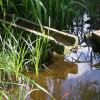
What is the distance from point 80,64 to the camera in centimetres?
383

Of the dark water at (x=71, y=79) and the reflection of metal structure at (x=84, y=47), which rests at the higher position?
the reflection of metal structure at (x=84, y=47)

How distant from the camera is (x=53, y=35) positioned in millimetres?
4344

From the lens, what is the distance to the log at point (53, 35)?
397cm

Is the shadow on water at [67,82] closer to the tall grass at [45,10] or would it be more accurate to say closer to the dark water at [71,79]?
the dark water at [71,79]

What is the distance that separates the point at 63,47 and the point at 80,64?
0.31m

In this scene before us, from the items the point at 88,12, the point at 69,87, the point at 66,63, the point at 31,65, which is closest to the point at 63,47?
the point at 66,63

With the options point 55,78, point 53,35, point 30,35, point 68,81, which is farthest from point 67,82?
point 53,35

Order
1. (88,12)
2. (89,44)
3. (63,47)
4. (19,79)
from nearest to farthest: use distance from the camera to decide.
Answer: (19,79)
(63,47)
(89,44)
(88,12)

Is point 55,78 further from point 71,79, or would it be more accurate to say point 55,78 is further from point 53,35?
point 53,35

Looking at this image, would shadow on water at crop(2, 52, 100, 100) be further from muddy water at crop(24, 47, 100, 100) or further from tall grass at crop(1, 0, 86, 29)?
tall grass at crop(1, 0, 86, 29)

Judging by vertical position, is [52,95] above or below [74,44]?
below

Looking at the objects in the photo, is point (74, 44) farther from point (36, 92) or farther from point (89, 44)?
point (36, 92)

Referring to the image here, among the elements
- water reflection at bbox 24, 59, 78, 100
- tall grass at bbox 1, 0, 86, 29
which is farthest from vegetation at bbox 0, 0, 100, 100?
water reflection at bbox 24, 59, 78, 100

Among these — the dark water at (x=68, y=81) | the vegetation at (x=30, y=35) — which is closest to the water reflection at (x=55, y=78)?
the dark water at (x=68, y=81)
